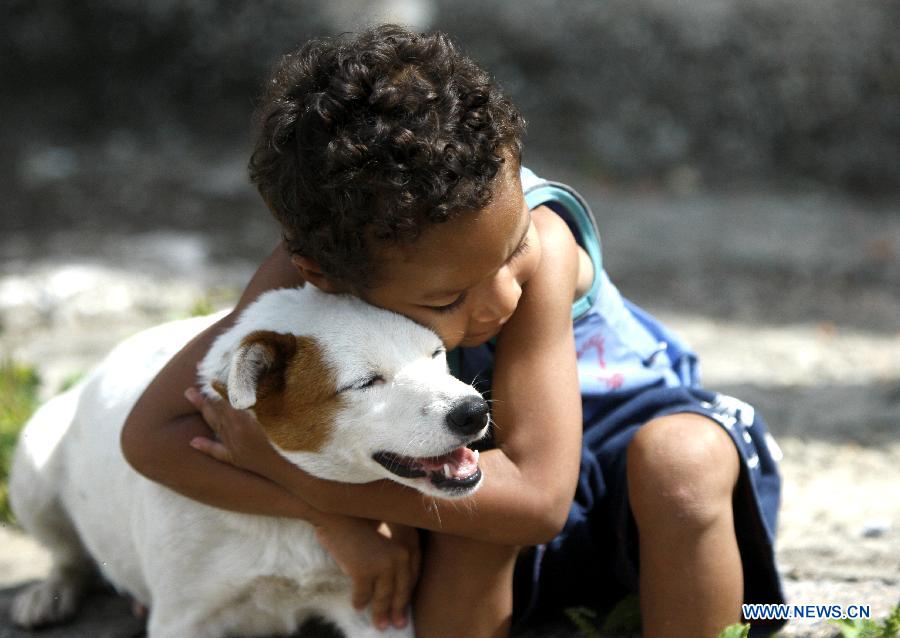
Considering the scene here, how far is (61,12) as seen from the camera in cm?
783

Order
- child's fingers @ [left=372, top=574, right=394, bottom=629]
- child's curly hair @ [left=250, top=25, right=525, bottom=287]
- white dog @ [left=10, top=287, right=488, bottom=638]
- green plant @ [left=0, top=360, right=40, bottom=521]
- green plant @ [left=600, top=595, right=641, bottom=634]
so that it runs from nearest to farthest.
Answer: child's curly hair @ [left=250, top=25, right=525, bottom=287] → white dog @ [left=10, top=287, right=488, bottom=638] → child's fingers @ [left=372, top=574, right=394, bottom=629] → green plant @ [left=600, top=595, right=641, bottom=634] → green plant @ [left=0, top=360, right=40, bottom=521]

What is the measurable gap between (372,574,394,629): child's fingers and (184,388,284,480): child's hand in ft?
1.06

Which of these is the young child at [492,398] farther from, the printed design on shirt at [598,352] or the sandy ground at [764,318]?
the sandy ground at [764,318]

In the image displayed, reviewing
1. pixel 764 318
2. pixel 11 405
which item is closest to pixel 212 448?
pixel 11 405

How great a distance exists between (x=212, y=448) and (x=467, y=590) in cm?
61

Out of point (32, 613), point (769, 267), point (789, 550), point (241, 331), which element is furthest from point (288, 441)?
point (769, 267)

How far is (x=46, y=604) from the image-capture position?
277 centimetres

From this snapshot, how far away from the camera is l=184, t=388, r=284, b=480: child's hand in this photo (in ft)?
7.13

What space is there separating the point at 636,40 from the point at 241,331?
5.96 meters

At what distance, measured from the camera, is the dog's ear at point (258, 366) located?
1.98m

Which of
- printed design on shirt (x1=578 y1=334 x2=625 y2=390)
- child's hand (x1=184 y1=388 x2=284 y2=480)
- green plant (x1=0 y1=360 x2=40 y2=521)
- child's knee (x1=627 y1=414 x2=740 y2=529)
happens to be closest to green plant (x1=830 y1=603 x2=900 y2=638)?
child's knee (x1=627 y1=414 x2=740 y2=529)

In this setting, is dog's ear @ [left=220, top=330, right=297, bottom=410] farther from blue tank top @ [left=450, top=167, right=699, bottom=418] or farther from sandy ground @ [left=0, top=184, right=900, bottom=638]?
sandy ground @ [left=0, top=184, right=900, bottom=638]

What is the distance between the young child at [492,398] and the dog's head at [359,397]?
0.20 feet

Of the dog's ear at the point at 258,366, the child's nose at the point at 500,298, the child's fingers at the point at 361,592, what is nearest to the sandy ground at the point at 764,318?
the child's fingers at the point at 361,592
